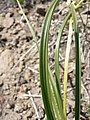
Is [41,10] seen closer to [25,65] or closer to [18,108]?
[25,65]

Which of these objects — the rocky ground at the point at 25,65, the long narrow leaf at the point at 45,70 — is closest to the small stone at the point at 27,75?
the rocky ground at the point at 25,65

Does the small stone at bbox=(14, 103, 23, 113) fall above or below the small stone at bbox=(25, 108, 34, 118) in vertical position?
above

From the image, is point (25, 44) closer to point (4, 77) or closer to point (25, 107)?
point (4, 77)

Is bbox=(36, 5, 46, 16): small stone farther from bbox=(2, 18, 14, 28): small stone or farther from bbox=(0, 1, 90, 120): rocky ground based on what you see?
bbox=(2, 18, 14, 28): small stone

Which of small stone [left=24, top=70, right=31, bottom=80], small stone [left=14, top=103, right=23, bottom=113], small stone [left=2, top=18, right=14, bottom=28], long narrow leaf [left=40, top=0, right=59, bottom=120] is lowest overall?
small stone [left=14, top=103, right=23, bottom=113]

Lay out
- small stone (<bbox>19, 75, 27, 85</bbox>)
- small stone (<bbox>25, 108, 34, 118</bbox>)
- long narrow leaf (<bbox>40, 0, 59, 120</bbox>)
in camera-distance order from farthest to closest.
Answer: small stone (<bbox>19, 75, 27, 85</bbox>) < small stone (<bbox>25, 108, 34, 118</bbox>) < long narrow leaf (<bbox>40, 0, 59, 120</bbox>)

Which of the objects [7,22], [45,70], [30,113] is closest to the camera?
[45,70]

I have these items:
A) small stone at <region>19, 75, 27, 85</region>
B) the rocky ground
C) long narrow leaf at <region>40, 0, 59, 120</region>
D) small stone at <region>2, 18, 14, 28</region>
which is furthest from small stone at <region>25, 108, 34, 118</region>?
small stone at <region>2, 18, 14, 28</region>

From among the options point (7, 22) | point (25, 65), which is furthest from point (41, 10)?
point (25, 65)

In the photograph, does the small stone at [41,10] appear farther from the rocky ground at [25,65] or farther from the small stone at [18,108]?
the small stone at [18,108]
